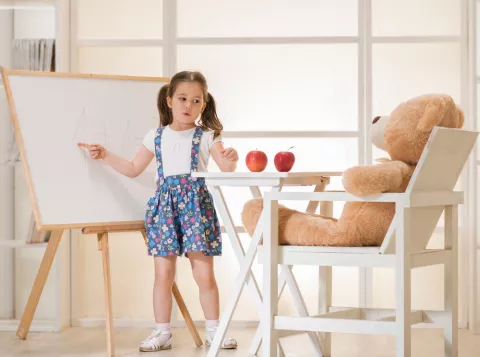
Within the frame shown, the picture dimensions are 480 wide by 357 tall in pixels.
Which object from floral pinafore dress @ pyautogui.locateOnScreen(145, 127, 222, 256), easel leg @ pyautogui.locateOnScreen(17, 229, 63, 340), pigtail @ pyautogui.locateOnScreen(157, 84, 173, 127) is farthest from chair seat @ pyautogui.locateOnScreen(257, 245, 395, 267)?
easel leg @ pyautogui.locateOnScreen(17, 229, 63, 340)

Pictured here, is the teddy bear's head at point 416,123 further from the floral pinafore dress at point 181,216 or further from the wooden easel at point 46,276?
the wooden easel at point 46,276

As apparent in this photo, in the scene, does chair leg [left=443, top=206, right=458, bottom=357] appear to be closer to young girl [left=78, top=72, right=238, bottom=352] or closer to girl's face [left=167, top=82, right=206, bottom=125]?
young girl [left=78, top=72, right=238, bottom=352]

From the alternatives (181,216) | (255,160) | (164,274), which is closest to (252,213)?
(255,160)

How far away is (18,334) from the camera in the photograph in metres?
3.88

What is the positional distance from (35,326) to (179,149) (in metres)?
1.17

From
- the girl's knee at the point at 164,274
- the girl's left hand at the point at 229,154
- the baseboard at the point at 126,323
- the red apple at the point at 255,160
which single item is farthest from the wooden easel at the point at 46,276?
the red apple at the point at 255,160

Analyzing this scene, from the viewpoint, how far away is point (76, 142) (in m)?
3.65

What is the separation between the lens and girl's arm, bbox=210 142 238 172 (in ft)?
11.2

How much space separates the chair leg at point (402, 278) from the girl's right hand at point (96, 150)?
1.41 m

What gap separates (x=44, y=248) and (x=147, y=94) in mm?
915

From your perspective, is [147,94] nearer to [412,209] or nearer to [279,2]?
[279,2]

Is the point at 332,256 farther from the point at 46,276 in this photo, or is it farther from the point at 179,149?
the point at 46,276

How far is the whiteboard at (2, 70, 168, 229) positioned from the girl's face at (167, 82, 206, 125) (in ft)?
0.86

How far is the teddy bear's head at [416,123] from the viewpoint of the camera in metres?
2.84
